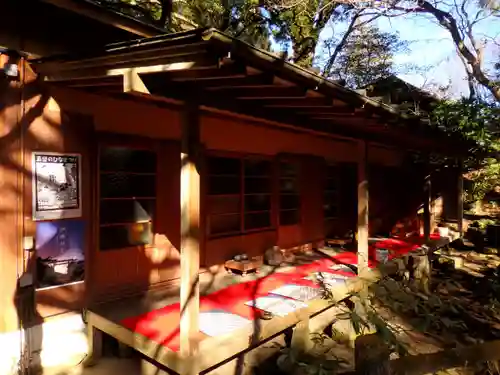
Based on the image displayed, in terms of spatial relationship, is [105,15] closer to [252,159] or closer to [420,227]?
[252,159]

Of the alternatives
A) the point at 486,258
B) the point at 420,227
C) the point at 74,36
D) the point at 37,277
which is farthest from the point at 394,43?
the point at 37,277

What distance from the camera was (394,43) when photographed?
18109mm

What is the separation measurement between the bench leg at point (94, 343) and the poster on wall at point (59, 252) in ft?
1.96

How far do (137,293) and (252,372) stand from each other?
1.89 metres

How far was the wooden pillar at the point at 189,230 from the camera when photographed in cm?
364

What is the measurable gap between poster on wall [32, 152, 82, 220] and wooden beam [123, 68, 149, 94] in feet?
5.59

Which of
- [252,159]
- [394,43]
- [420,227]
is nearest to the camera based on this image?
[252,159]

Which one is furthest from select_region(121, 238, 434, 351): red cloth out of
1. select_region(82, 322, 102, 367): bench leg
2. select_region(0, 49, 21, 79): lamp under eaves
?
select_region(0, 49, 21, 79): lamp under eaves

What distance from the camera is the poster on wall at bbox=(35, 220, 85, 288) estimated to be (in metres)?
4.45

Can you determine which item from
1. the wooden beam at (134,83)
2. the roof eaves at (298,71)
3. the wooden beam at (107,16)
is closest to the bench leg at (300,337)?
the roof eaves at (298,71)

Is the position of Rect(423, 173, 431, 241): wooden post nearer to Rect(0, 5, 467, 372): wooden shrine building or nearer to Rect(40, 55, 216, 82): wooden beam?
Rect(0, 5, 467, 372): wooden shrine building

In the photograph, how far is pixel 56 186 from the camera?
457cm

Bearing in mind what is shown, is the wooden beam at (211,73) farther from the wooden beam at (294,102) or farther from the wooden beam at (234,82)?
the wooden beam at (294,102)

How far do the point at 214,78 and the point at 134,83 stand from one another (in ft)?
2.26
